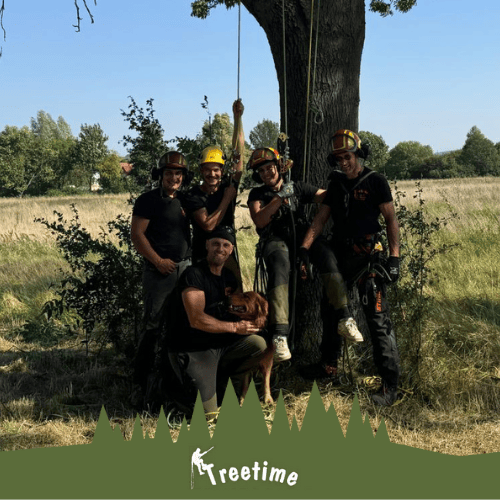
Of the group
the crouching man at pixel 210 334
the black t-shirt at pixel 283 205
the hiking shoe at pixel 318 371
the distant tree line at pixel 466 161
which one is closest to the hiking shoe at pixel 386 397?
the hiking shoe at pixel 318 371

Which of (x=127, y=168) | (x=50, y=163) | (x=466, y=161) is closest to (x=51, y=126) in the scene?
(x=50, y=163)

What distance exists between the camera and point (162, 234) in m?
5.85

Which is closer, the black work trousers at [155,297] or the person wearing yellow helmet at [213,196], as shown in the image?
the person wearing yellow helmet at [213,196]

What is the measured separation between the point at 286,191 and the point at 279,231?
17.0 inches

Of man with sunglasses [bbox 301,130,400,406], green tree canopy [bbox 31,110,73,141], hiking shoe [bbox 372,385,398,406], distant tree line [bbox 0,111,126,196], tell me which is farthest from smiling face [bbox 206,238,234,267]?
green tree canopy [bbox 31,110,73,141]

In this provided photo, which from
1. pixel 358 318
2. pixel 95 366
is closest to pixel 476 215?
pixel 358 318

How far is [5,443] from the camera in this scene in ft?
17.6

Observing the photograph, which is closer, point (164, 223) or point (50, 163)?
point (164, 223)

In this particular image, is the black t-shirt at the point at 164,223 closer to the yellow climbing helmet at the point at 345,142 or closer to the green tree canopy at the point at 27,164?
the yellow climbing helmet at the point at 345,142

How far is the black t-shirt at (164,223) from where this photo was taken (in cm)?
582

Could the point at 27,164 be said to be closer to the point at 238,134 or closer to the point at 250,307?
the point at 238,134

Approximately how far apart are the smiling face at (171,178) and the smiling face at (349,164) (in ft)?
4.73

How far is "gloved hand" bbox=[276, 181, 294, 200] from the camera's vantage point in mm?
5473

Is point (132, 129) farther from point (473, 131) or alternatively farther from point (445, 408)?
point (473, 131)
